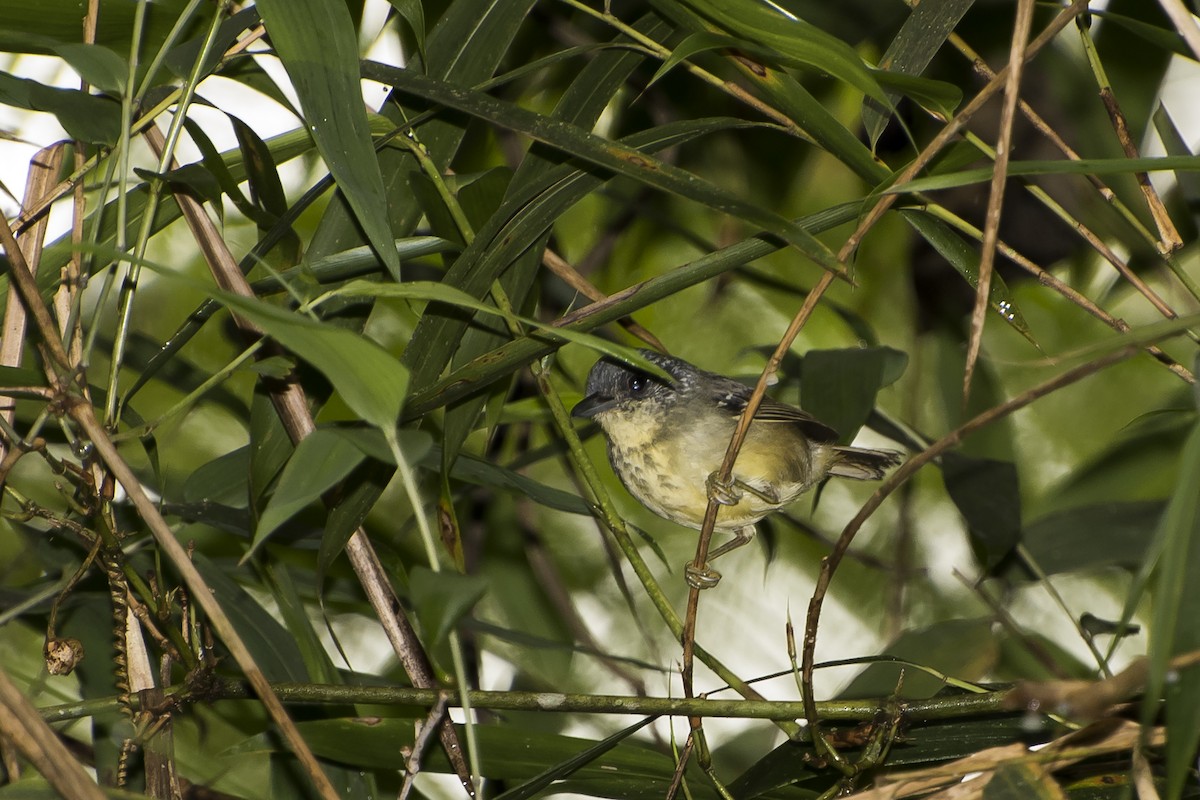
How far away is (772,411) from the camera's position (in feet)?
8.73

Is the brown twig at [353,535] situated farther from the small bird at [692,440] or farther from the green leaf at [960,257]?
the green leaf at [960,257]

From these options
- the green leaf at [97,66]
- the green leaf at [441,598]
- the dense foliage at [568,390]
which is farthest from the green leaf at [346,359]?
the green leaf at [97,66]

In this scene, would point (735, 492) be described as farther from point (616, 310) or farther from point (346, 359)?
point (346, 359)

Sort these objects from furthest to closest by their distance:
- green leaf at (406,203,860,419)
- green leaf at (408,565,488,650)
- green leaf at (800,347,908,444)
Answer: green leaf at (800,347,908,444) → green leaf at (406,203,860,419) → green leaf at (408,565,488,650)

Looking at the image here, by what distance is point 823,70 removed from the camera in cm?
155

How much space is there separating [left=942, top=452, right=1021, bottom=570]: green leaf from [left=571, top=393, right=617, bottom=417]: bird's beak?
2.69ft

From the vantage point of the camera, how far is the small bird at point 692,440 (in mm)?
2609

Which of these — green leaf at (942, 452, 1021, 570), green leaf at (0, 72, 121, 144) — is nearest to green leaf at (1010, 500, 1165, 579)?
green leaf at (942, 452, 1021, 570)

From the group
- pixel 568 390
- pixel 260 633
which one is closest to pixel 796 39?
pixel 260 633

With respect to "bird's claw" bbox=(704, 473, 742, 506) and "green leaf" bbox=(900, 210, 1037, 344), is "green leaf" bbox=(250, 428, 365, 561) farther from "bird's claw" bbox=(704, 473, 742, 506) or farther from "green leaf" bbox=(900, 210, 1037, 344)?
"bird's claw" bbox=(704, 473, 742, 506)

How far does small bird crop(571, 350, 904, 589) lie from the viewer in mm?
2609

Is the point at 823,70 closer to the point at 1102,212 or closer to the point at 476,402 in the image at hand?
the point at 476,402

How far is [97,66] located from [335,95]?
294mm

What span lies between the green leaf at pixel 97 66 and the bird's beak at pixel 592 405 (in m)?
1.41
